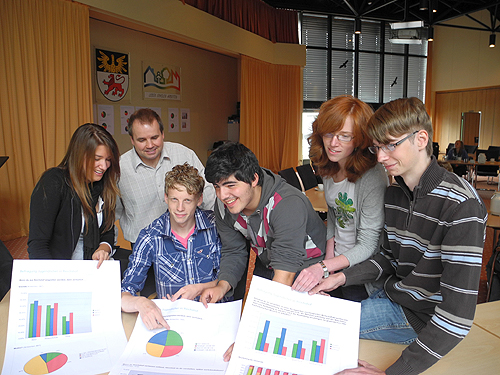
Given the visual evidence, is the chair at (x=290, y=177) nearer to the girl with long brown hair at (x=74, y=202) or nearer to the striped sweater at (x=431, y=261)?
the girl with long brown hair at (x=74, y=202)

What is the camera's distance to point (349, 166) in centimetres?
153

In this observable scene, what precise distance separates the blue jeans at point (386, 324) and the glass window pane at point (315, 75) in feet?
32.9

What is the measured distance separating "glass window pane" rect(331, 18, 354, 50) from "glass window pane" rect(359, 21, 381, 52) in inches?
15.7

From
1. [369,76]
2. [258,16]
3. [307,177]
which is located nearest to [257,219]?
[307,177]

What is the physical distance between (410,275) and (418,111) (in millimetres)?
517

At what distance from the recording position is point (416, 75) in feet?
40.2

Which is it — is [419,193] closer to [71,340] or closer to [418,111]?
[418,111]

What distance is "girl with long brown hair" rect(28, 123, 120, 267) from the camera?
5.42ft

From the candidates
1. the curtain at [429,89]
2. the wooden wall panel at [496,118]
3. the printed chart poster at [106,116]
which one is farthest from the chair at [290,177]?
the wooden wall panel at [496,118]

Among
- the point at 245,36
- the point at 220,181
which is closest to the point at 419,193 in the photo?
the point at 220,181

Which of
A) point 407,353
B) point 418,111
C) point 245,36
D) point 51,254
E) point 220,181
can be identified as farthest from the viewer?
point 245,36

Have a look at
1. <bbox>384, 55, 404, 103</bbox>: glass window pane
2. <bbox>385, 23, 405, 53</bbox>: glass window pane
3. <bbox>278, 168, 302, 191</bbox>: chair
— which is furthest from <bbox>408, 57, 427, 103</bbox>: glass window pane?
<bbox>278, 168, 302, 191</bbox>: chair

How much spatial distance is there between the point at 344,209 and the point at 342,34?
10.6m

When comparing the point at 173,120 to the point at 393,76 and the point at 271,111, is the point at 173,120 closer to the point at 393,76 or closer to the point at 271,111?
the point at 271,111
